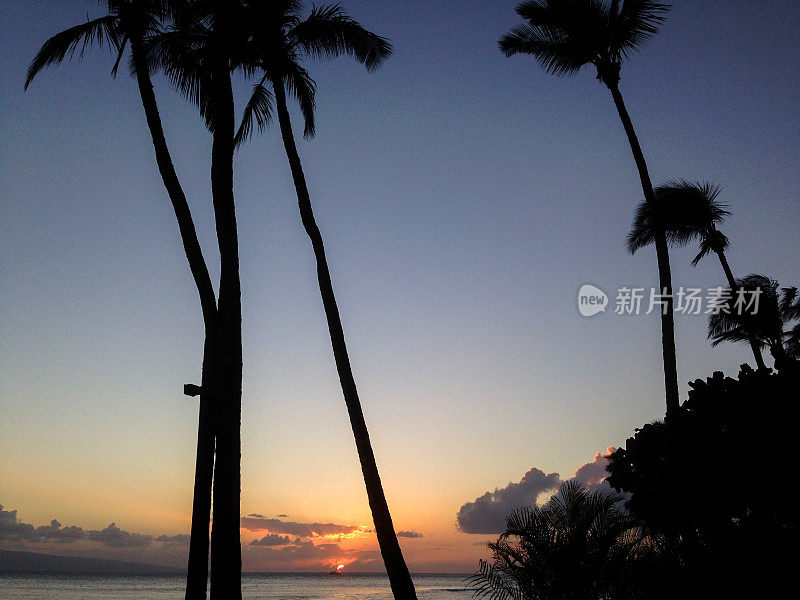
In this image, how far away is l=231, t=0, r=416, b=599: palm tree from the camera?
10797 mm

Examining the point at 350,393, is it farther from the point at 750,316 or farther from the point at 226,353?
the point at 750,316

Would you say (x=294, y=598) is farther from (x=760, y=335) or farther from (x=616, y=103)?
(x=616, y=103)

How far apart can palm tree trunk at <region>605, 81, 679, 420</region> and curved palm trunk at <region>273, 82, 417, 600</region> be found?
22.8 feet

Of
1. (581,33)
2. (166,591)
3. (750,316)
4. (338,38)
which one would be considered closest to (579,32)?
(581,33)

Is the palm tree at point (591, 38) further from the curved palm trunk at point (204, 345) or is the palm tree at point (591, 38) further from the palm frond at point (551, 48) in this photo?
the curved palm trunk at point (204, 345)

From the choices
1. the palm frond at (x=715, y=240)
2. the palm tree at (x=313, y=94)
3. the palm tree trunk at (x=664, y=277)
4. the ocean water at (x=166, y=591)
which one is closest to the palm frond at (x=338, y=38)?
the palm tree at (x=313, y=94)

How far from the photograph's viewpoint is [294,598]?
7525 cm

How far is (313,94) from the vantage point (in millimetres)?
15289

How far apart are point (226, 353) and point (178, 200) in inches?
142

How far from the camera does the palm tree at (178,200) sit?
9711 millimetres

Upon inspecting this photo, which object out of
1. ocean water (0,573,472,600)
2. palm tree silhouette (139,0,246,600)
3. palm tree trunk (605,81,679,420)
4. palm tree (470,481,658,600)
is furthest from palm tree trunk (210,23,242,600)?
ocean water (0,573,472,600)

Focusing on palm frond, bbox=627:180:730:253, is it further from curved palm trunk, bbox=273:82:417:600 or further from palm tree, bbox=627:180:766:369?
curved palm trunk, bbox=273:82:417:600

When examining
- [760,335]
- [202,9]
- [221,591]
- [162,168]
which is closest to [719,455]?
[221,591]

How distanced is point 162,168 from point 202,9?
3.27 metres
